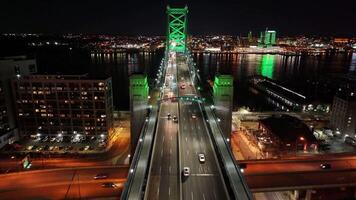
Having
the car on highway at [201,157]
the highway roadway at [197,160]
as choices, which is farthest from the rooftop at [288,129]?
the car on highway at [201,157]

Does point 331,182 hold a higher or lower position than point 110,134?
higher

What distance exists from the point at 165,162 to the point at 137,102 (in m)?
9.03

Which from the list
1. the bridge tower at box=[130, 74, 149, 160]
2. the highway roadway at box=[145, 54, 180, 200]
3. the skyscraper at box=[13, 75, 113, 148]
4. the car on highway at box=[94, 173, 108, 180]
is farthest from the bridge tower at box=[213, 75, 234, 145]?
the skyscraper at box=[13, 75, 113, 148]

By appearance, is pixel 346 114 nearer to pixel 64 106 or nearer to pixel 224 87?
pixel 224 87

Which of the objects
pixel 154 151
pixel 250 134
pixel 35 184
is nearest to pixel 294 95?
pixel 250 134

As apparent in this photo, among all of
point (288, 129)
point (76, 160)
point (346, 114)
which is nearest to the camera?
point (76, 160)

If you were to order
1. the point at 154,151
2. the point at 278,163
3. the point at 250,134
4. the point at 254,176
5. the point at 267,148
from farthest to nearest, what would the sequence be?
the point at 250,134
the point at 267,148
the point at 278,163
the point at 254,176
the point at 154,151

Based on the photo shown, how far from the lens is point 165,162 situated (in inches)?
498

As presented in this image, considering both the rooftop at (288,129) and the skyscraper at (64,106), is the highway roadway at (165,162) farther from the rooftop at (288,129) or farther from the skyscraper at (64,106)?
the skyscraper at (64,106)

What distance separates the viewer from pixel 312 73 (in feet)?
235

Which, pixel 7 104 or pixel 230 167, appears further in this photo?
pixel 7 104

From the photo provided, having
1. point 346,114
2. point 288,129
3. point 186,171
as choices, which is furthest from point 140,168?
point 346,114

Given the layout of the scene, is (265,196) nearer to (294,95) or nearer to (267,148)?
(267,148)

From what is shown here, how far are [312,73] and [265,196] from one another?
63.4 meters
